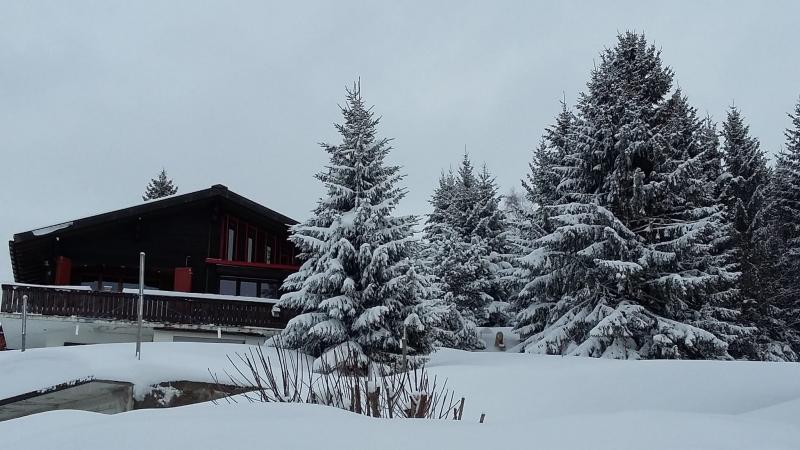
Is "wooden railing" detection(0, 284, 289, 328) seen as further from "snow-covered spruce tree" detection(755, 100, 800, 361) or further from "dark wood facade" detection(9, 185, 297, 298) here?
"snow-covered spruce tree" detection(755, 100, 800, 361)

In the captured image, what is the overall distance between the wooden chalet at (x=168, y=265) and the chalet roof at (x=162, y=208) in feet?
0.12

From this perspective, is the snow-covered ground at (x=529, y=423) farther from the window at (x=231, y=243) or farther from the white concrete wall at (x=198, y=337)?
the window at (x=231, y=243)

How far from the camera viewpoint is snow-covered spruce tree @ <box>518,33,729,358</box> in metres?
18.3

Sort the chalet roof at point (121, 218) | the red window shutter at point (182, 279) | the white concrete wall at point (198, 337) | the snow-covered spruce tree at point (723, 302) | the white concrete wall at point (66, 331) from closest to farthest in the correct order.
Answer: the snow-covered spruce tree at point (723, 302) < the white concrete wall at point (66, 331) < the white concrete wall at point (198, 337) < the chalet roof at point (121, 218) < the red window shutter at point (182, 279)

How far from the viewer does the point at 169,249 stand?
2536cm

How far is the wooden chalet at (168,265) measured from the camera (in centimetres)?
2123

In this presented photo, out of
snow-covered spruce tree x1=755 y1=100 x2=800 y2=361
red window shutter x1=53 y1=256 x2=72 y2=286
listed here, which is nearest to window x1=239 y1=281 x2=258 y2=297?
red window shutter x1=53 y1=256 x2=72 y2=286

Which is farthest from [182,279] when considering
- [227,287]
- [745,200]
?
[745,200]

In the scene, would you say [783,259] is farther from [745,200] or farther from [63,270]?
[63,270]

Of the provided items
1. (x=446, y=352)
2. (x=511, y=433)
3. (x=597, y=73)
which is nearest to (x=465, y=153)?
(x=597, y=73)

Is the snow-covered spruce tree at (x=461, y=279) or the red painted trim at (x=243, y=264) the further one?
the snow-covered spruce tree at (x=461, y=279)

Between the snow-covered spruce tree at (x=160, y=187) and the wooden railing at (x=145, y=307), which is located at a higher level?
the snow-covered spruce tree at (x=160, y=187)

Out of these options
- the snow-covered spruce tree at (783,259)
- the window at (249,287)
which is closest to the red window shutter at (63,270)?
the window at (249,287)

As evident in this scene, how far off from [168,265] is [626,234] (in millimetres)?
16714
